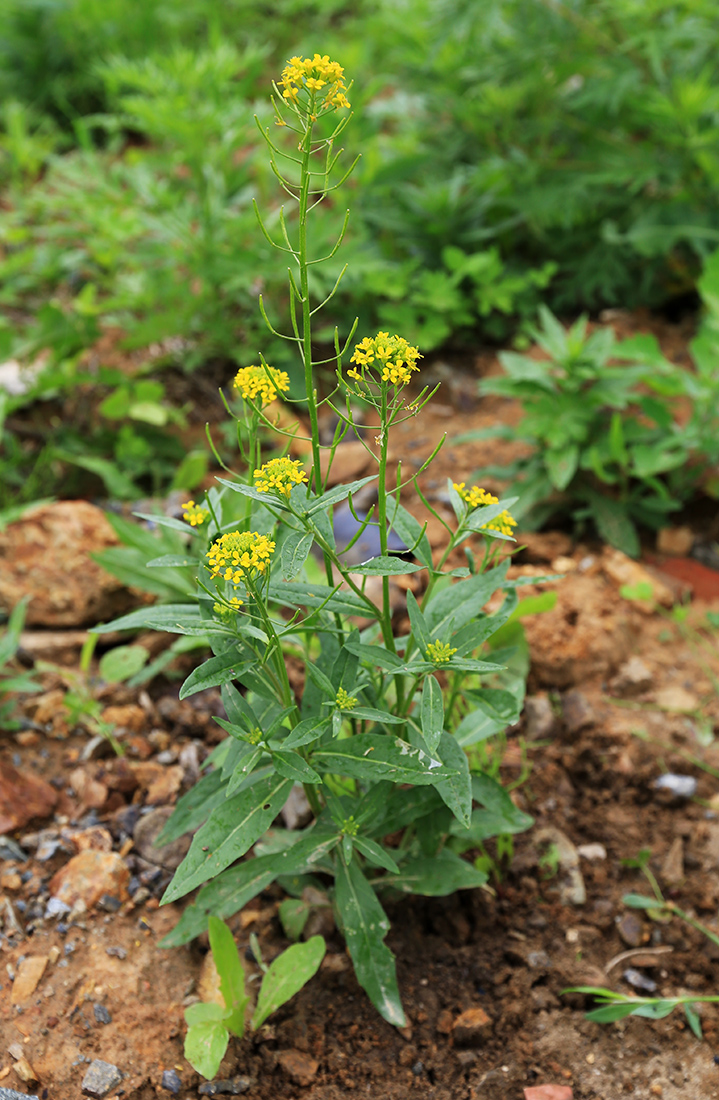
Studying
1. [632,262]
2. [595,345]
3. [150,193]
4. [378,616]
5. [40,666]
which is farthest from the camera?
[632,262]

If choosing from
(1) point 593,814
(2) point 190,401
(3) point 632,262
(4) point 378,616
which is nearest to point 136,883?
(4) point 378,616

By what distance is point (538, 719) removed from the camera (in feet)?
8.54

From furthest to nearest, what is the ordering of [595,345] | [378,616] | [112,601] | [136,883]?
[595,345]
[112,601]
[136,883]
[378,616]

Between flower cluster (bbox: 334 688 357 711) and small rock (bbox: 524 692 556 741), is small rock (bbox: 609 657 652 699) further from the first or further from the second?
flower cluster (bbox: 334 688 357 711)

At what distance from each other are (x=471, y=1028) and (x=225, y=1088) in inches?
21.5

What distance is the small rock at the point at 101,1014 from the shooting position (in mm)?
1867

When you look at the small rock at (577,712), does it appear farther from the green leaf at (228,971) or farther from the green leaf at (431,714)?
the green leaf at (228,971)

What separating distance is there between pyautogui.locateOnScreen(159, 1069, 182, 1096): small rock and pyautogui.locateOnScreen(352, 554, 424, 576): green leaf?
3.73 ft

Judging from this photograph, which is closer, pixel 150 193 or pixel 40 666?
pixel 40 666

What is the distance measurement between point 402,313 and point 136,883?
8.56ft

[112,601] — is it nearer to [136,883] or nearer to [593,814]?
[136,883]

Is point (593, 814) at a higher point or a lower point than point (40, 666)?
lower

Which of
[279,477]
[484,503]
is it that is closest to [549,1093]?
[484,503]

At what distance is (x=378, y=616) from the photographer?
1738 mm
